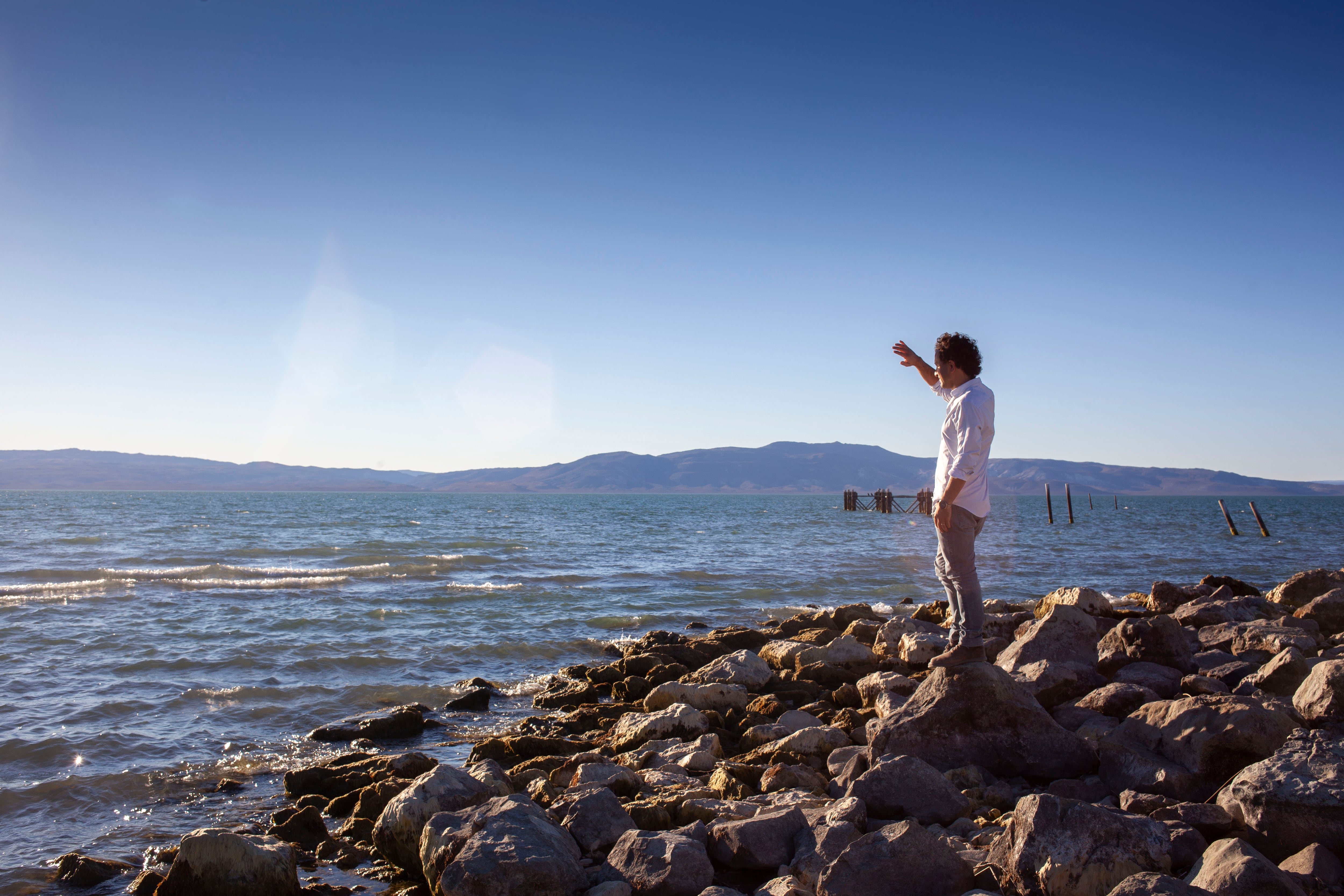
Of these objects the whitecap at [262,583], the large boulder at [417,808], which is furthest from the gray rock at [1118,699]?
the whitecap at [262,583]

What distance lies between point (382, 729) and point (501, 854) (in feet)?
13.4

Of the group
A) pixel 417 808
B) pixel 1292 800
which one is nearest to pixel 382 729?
pixel 417 808

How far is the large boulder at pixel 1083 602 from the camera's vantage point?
28.3ft

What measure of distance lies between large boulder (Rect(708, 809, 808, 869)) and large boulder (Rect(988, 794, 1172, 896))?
101cm

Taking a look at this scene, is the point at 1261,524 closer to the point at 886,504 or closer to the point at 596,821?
the point at 886,504

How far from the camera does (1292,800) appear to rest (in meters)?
3.48

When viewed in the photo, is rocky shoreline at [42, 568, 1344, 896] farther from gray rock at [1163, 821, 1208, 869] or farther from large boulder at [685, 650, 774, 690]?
large boulder at [685, 650, 774, 690]

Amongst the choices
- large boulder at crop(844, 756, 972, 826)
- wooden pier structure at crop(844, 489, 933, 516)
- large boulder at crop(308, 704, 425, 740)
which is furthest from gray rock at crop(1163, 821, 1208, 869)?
wooden pier structure at crop(844, 489, 933, 516)

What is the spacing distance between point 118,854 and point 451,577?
1431 centimetres

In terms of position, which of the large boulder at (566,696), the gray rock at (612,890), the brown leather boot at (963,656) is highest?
the brown leather boot at (963,656)

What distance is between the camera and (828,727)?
6043mm

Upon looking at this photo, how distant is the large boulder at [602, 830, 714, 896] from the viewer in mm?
A: 3697

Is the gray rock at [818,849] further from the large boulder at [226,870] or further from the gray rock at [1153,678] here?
the gray rock at [1153,678]

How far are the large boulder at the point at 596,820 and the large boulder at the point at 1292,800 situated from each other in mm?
2803
